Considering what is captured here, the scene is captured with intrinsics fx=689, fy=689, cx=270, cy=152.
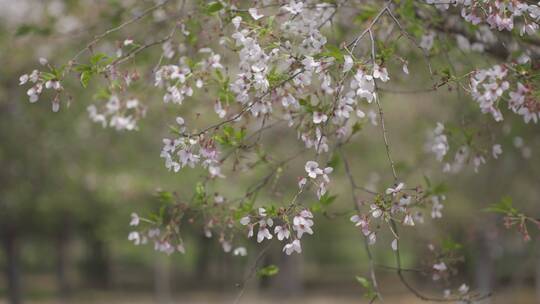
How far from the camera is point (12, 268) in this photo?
18797 millimetres

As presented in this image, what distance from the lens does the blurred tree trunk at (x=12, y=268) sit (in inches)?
708

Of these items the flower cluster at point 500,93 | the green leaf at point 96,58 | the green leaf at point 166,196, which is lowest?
the green leaf at point 166,196

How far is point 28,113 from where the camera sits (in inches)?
578

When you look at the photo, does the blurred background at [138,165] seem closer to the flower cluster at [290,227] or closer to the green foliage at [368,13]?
the green foliage at [368,13]

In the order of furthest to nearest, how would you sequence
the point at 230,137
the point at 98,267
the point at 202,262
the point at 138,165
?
the point at 202,262 < the point at 98,267 < the point at 138,165 < the point at 230,137

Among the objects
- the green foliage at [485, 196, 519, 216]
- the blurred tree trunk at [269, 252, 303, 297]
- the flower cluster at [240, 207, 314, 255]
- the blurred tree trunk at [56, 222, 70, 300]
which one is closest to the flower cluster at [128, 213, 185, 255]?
the flower cluster at [240, 207, 314, 255]

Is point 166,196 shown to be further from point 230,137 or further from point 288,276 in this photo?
point 288,276

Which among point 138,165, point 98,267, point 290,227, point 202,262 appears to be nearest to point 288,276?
point 202,262

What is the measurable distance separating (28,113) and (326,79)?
12.7 m

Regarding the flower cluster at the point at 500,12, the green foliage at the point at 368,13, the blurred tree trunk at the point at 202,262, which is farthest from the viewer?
the blurred tree trunk at the point at 202,262

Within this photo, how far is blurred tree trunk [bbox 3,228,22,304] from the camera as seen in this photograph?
1798 cm

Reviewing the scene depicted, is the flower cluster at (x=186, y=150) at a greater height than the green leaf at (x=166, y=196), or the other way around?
the flower cluster at (x=186, y=150)

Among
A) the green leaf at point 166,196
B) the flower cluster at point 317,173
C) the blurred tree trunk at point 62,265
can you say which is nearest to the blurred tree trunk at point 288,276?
the blurred tree trunk at point 62,265

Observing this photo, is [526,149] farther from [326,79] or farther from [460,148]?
[326,79]
